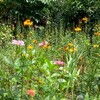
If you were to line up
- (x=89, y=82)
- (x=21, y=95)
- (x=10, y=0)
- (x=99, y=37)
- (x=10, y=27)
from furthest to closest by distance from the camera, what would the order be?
(x=10, y=0) < (x=10, y=27) < (x=99, y=37) < (x=89, y=82) < (x=21, y=95)

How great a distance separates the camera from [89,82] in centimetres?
432

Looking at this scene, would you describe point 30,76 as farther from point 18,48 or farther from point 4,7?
point 4,7

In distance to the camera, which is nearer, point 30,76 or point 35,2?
point 30,76

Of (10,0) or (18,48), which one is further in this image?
(10,0)

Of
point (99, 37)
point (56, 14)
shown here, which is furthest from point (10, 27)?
point (99, 37)

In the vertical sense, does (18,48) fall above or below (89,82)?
above

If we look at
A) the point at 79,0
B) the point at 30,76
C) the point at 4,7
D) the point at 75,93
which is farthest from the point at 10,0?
the point at 30,76

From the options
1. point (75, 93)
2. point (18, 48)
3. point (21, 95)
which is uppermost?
point (18, 48)

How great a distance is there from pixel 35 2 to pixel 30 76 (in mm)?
6406

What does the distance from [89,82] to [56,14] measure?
5.96 m

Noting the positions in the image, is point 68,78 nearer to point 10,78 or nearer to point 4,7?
point 10,78

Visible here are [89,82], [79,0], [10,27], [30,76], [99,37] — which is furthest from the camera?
[79,0]

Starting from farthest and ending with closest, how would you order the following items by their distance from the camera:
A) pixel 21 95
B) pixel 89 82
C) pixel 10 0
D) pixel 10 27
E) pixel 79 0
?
pixel 79 0, pixel 10 0, pixel 10 27, pixel 89 82, pixel 21 95

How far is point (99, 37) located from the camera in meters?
6.24
